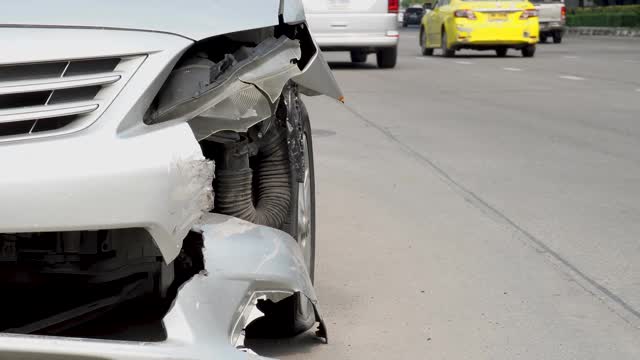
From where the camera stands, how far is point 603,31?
4597 centimetres

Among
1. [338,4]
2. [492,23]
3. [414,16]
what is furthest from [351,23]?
[414,16]

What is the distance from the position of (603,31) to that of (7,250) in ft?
147

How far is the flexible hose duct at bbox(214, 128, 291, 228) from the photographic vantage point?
3.36m

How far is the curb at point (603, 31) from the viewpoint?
42219 millimetres

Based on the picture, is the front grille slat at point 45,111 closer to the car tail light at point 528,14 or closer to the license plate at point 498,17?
the license plate at point 498,17

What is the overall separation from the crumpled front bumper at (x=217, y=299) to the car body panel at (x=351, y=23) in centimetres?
1677

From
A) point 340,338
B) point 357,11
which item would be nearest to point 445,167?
point 340,338

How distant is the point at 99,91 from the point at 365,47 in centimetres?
1804

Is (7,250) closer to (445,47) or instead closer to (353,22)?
(353,22)

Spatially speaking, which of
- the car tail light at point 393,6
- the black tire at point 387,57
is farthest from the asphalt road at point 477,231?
the black tire at point 387,57

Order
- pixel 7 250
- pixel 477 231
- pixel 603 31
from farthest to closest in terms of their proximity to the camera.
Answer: pixel 603 31 < pixel 477 231 < pixel 7 250

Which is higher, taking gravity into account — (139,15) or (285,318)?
(139,15)

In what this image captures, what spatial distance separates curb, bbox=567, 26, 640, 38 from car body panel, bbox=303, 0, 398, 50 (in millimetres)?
23085

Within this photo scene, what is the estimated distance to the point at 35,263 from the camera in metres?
3.08
